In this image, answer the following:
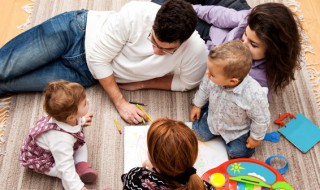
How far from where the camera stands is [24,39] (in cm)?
156

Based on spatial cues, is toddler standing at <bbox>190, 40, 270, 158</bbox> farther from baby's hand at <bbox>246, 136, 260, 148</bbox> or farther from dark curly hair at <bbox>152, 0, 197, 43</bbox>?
dark curly hair at <bbox>152, 0, 197, 43</bbox>

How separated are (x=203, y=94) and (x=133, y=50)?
0.30 metres

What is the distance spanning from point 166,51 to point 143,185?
47 centimetres

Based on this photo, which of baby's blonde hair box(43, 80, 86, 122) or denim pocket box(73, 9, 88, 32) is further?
denim pocket box(73, 9, 88, 32)

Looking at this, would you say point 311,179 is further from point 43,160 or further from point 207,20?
point 43,160

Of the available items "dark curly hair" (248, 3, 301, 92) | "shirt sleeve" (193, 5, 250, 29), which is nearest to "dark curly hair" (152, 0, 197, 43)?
"dark curly hair" (248, 3, 301, 92)

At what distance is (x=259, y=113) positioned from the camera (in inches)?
53.8

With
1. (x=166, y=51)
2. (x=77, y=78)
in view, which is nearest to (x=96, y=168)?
(x=77, y=78)

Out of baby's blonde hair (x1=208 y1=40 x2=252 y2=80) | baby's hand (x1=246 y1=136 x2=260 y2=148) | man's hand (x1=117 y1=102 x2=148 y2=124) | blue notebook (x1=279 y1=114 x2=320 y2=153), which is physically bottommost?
blue notebook (x1=279 y1=114 x2=320 y2=153)

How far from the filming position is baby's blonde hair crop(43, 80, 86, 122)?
1.21m

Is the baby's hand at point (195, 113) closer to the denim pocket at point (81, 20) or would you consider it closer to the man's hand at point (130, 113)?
the man's hand at point (130, 113)

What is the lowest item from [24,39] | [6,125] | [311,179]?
[311,179]

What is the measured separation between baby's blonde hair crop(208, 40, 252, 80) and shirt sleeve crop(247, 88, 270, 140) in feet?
0.43

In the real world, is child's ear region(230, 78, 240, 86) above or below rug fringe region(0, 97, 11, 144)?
above
